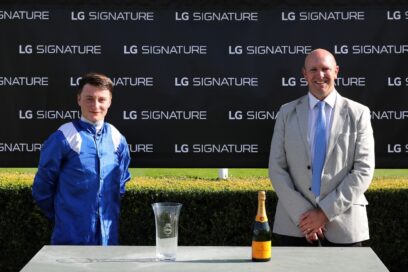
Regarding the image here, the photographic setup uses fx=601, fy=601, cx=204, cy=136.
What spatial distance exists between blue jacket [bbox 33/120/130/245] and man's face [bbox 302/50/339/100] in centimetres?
Result: 117

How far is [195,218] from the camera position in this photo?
4980mm

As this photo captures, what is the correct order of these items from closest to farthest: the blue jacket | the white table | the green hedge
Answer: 1. the white table
2. the blue jacket
3. the green hedge

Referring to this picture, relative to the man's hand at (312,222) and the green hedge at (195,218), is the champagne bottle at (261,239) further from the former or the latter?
the green hedge at (195,218)

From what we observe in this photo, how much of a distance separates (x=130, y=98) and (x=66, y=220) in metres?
1.07

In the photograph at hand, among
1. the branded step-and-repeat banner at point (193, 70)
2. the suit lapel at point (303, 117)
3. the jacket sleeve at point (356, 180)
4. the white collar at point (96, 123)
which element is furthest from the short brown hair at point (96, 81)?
the jacket sleeve at point (356, 180)

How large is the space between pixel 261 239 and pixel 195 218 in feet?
8.29

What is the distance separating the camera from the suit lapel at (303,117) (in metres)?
3.28

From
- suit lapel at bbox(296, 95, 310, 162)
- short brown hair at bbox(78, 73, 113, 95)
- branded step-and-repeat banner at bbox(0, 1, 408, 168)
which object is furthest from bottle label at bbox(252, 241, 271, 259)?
branded step-and-repeat banner at bbox(0, 1, 408, 168)

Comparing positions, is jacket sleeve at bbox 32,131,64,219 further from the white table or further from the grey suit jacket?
the grey suit jacket

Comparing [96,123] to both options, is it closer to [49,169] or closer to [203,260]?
[49,169]

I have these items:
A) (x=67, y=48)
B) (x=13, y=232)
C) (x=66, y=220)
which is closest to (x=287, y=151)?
(x=66, y=220)

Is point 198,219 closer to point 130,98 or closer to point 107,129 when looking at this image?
point 130,98

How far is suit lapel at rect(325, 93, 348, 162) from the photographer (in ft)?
10.7

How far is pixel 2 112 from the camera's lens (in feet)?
12.8
